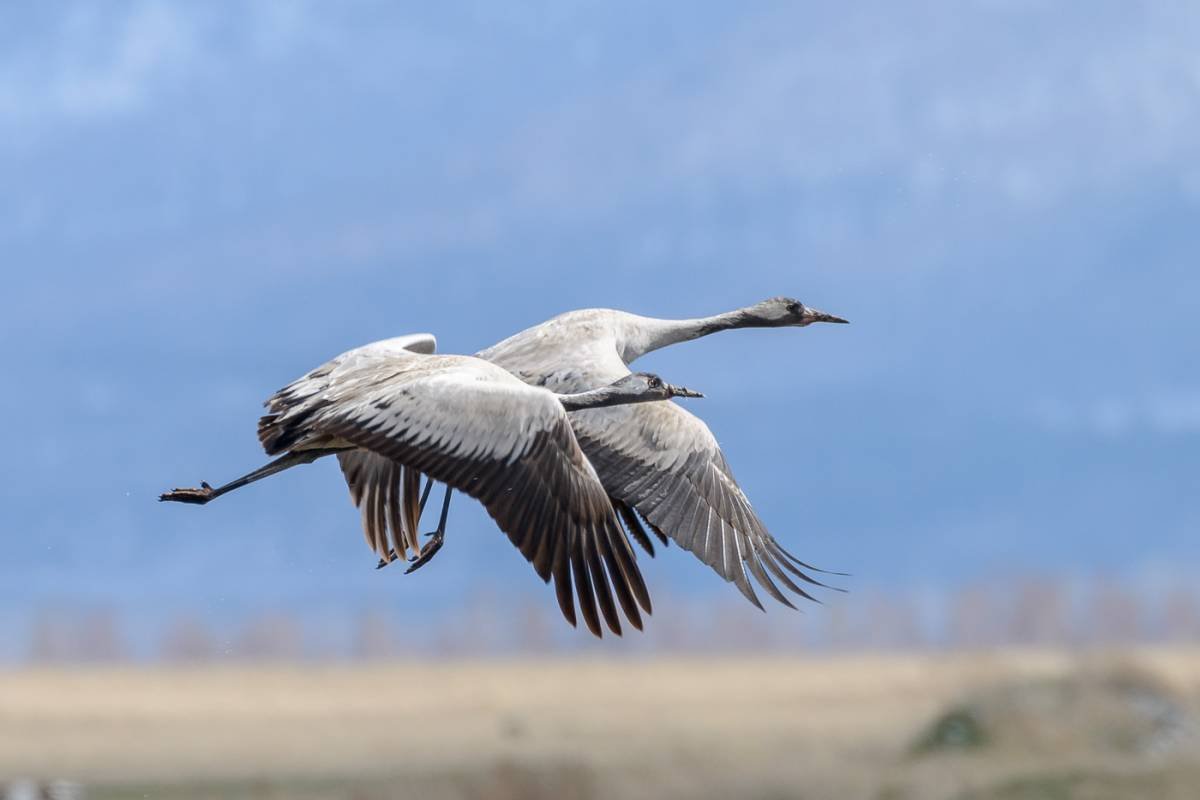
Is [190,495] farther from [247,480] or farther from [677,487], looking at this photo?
[677,487]

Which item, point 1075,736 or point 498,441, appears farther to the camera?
point 1075,736

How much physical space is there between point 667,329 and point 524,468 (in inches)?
149

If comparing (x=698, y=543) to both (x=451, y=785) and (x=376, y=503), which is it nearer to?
(x=376, y=503)

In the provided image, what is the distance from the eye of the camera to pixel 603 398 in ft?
46.2

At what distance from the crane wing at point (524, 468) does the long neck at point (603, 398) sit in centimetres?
91

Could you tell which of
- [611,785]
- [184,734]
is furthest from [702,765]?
[184,734]

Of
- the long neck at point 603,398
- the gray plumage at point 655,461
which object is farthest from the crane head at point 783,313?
the long neck at point 603,398

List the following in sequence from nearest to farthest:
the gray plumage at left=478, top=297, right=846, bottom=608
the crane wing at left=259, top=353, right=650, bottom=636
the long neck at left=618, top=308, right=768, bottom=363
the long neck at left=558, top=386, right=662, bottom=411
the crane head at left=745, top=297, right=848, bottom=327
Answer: the crane wing at left=259, top=353, right=650, bottom=636 < the long neck at left=558, top=386, right=662, bottom=411 < the gray plumage at left=478, top=297, right=846, bottom=608 < the long neck at left=618, top=308, right=768, bottom=363 < the crane head at left=745, top=297, right=848, bottom=327

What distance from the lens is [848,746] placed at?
102ft

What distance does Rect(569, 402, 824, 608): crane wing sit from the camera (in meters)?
15.1

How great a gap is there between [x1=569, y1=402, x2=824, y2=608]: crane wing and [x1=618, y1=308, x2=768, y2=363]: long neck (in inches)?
26.9

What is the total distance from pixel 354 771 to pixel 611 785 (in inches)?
164

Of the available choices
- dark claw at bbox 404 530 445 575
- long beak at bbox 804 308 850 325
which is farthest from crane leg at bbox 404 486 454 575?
long beak at bbox 804 308 850 325

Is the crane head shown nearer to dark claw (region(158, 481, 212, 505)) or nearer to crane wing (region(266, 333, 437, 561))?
crane wing (region(266, 333, 437, 561))
